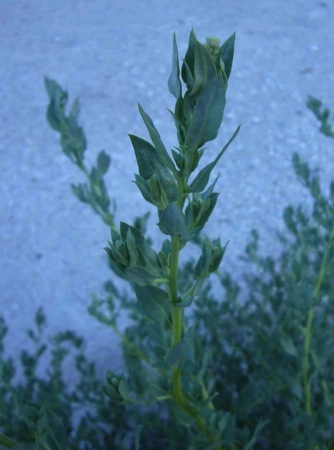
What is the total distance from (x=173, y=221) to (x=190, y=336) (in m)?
0.10

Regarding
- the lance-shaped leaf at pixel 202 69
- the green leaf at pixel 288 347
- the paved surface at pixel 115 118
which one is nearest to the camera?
the lance-shaped leaf at pixel 202 69

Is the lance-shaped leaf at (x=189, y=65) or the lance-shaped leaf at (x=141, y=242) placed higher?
the lance-shaped leaf at (x=189, y=65)

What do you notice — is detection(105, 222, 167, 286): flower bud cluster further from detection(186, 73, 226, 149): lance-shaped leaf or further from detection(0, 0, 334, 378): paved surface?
detection(0, 0, 334, 378): paved surface

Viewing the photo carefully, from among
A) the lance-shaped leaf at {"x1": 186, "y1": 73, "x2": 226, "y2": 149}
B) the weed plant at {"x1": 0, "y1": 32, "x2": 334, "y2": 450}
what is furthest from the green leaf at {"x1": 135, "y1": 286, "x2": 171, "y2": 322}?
the lance-shaped leaf at {"x1": 186, "y1": 73, "x2": 226, "y2": 149}

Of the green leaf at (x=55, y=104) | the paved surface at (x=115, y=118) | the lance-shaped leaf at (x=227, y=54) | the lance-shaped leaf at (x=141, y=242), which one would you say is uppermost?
the paved surface at (x=115, y=118)

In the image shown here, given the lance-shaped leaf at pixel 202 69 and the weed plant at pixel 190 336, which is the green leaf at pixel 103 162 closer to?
the weed plant at pixel 190 336

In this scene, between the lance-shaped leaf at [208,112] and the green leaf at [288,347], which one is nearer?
the lance-shaped leaf at [208,112]

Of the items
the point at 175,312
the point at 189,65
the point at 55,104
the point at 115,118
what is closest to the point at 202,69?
the point at 189,65

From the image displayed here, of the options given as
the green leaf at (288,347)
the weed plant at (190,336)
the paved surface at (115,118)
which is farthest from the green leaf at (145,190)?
the paved surface at (115,118)

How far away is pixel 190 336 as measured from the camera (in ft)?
1.32

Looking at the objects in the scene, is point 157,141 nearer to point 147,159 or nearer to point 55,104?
point 147,159

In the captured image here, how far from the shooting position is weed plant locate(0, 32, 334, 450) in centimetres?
32

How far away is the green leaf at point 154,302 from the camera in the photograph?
0.38 m

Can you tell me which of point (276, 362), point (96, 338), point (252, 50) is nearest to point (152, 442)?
point (276, 362)
